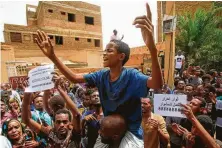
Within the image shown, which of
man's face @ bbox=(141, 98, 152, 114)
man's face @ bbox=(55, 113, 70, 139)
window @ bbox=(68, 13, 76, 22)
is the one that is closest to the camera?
man's face @ bbox=(55, 113, 70, 139)

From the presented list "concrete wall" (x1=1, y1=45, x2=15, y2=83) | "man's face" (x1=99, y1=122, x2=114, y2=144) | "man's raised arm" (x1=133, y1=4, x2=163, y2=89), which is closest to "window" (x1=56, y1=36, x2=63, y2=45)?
"concrete wall" (x1=1, y1=45, x2=15, y2=83)

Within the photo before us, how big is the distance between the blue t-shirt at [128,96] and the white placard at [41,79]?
33.8 inches

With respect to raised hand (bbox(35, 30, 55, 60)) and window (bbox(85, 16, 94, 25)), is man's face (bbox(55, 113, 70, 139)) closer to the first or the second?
raised hand (bbox(35, 30, 55, 60))

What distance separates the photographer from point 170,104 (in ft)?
9.29

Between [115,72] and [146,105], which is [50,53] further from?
[146,105]

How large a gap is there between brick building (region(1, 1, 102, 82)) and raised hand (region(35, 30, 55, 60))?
16434 millimetres

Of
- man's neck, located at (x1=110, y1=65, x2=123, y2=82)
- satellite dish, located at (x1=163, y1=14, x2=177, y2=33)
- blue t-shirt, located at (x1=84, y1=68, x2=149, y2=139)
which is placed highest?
satellite dish, located at (x1=163, y1=14, x2=177, y2=33)

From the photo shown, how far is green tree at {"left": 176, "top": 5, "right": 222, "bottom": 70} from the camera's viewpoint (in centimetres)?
1401

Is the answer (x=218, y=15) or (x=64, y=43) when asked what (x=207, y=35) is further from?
(x=64, y=43)

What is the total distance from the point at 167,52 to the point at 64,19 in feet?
68.2

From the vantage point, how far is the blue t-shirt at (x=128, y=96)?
197 cm

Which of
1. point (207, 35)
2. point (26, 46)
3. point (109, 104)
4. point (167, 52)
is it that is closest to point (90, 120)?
point (109, 104)

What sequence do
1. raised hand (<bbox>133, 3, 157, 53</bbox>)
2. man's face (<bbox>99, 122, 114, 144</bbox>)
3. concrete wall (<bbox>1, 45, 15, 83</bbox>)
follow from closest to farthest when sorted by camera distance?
raised hand (<bbox>133, 3, 157, 53</bbox>)
man's face (<bbox>99, 122, 114, 144</bbox>)
concrete wall (<bbox>1, 45, 15, 83</bbox>)

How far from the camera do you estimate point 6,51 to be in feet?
60.6
